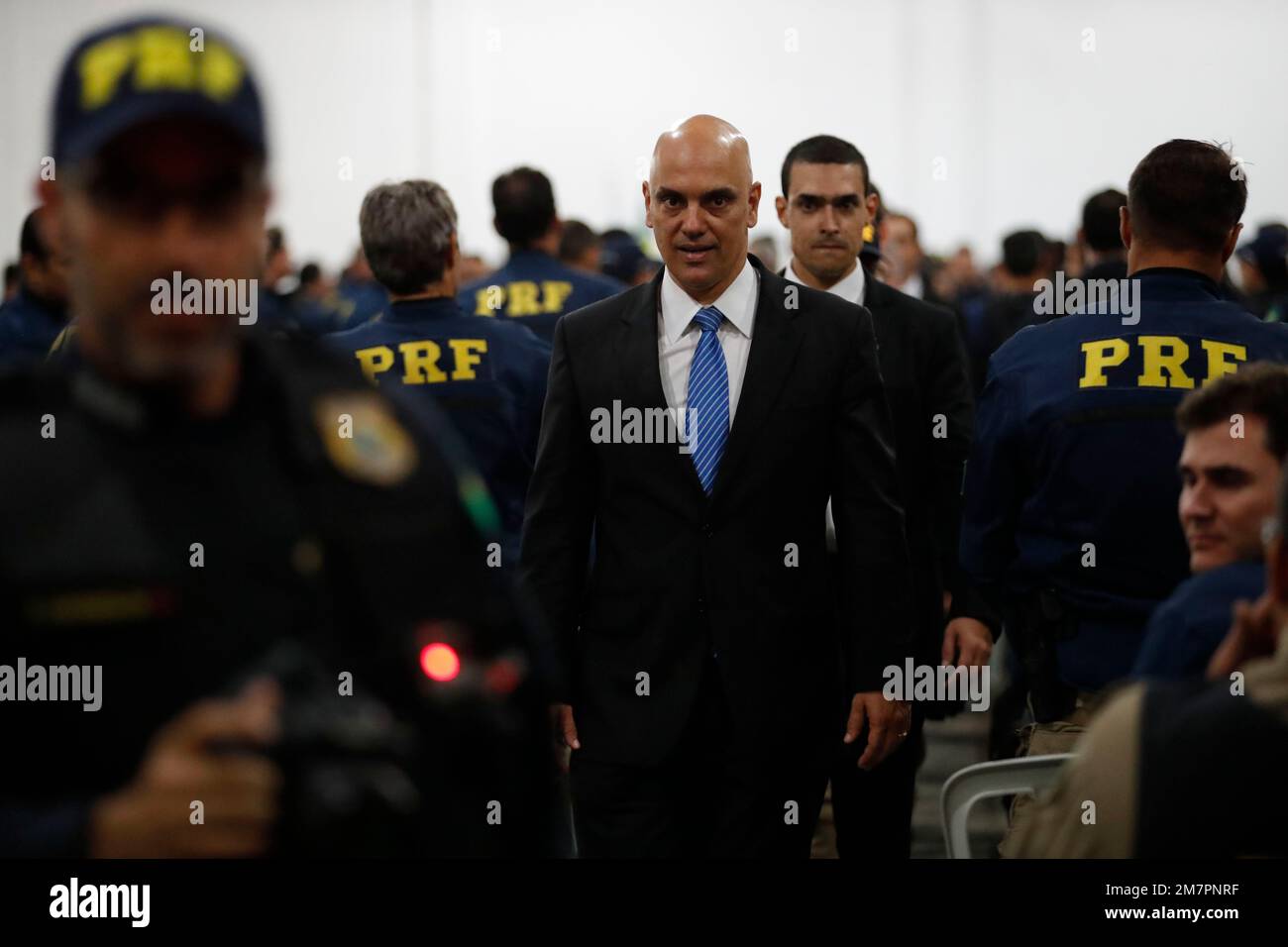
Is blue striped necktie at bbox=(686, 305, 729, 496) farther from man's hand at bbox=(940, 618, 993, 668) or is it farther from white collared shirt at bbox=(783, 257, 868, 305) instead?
white collared shirt at bbox=(783, 257, 868, 305)

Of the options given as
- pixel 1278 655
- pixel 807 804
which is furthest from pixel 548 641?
pixel 1278 655

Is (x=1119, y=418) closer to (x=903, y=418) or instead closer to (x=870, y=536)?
(x=870, y=536)

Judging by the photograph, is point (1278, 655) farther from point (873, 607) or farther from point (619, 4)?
point (619, 4)

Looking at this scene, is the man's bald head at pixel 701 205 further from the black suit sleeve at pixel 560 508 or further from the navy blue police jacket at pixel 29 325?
the navy blue police jacket at pixel 29 325

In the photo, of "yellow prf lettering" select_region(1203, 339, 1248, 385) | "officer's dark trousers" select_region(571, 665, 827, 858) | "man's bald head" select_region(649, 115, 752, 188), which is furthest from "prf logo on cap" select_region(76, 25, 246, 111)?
"yellow prf lettering" select_region(1203, 339, 1248, 385)

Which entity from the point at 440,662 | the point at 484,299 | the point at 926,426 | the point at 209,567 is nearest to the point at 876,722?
the point at 926,426

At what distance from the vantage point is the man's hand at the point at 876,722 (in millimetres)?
3158

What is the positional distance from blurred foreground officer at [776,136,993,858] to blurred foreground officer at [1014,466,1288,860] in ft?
6.87

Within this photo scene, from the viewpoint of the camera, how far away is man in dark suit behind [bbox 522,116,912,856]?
3107 mm

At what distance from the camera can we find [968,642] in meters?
3.79

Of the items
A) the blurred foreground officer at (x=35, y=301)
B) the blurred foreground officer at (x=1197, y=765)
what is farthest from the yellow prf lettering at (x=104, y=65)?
the blurred foreground officer at (x=35, y=301)

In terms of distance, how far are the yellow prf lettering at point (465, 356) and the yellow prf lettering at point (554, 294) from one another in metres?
1.74
